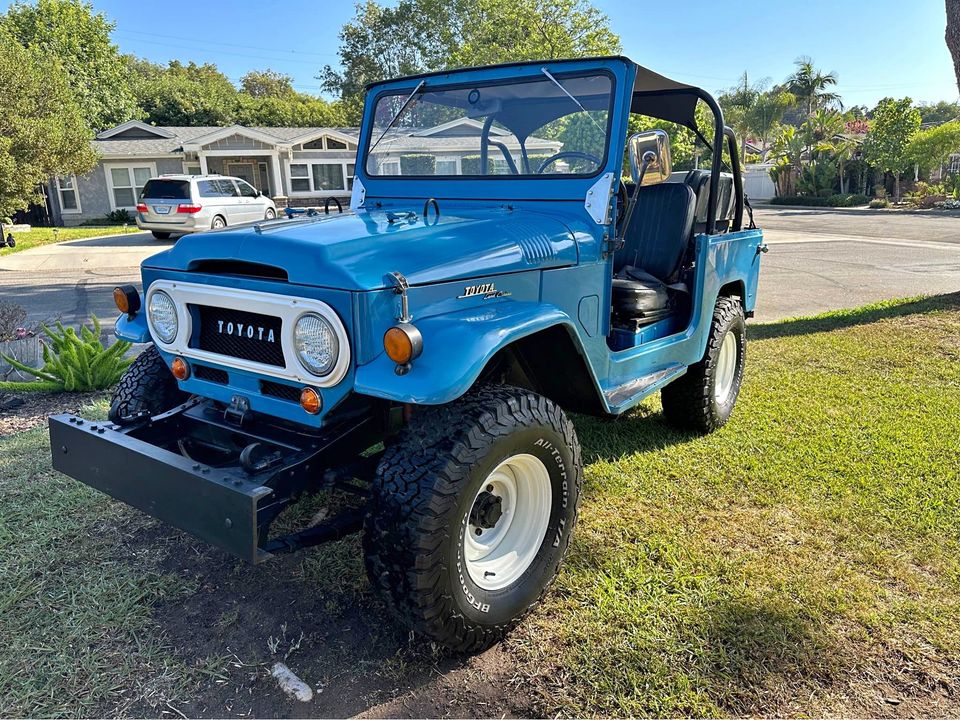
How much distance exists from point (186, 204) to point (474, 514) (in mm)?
17483

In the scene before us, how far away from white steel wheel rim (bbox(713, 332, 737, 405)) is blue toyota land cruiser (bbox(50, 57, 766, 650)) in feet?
2.94

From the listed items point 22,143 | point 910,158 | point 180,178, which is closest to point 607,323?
point 180,178

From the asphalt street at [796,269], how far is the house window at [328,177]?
9.46m

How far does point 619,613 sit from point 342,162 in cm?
2871

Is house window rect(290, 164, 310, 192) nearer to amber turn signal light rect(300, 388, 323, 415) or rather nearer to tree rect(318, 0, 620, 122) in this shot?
tree rect(318, 0, 620, 122)

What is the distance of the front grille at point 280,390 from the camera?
259 cm

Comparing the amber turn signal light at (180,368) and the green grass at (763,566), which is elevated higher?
the amber turn signal light at (180,368)

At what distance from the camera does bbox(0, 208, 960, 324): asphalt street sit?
31.6 ft

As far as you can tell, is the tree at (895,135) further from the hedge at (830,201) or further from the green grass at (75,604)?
the green grass at (75,604)

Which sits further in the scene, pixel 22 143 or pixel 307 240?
pixel 22 143

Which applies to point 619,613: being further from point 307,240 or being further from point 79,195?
point 79,195

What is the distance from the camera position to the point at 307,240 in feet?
8.00

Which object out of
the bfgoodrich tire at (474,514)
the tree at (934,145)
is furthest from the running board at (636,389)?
the tree at (934,145)

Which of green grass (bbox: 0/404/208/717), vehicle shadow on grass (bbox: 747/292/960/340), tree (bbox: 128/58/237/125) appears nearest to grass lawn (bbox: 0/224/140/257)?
green grass (bbox: 0/404/208/717)
